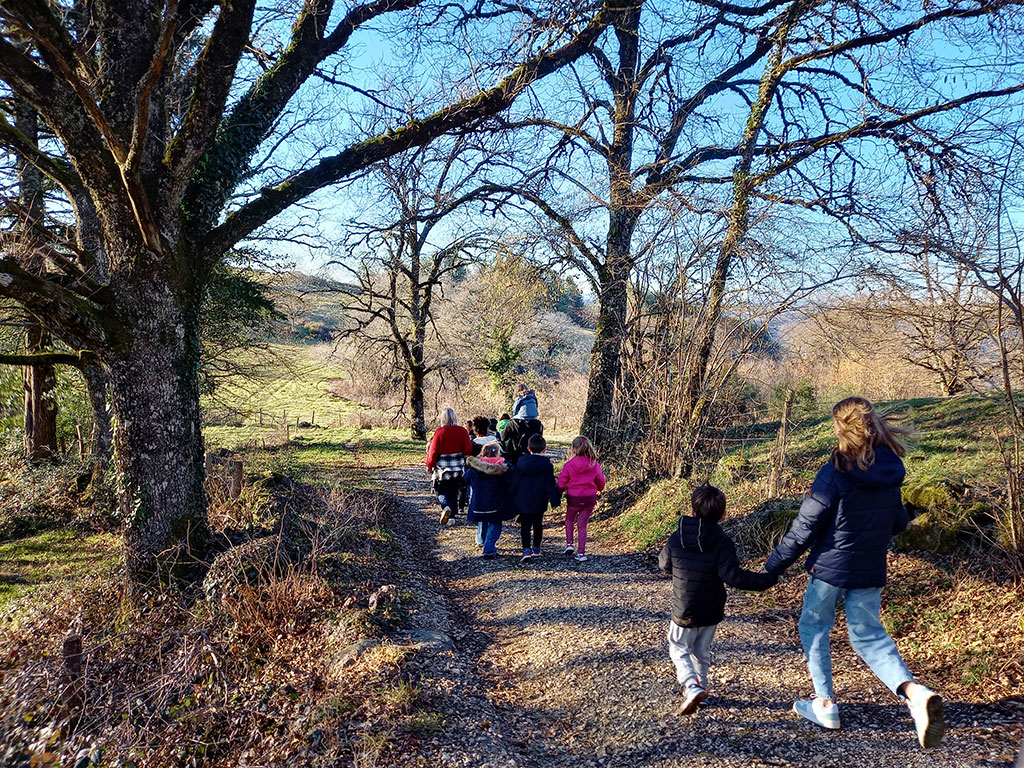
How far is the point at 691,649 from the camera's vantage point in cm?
419

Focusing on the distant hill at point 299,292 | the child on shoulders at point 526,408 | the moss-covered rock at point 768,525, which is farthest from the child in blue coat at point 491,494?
the distant hill at point 299,292

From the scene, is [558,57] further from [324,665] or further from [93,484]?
[93,484]

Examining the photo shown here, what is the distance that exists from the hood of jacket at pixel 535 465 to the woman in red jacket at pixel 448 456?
1802mm

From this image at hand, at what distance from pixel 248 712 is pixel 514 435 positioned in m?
6.05

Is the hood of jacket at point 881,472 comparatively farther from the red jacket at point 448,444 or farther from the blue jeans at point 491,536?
the red jacket at point 448,444

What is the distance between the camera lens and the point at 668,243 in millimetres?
8289

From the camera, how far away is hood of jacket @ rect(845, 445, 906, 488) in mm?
3564

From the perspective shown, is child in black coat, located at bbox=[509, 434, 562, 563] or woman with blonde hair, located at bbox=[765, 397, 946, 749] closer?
woman with blonde hair, located at bbox=[765, 397, 946, 749]

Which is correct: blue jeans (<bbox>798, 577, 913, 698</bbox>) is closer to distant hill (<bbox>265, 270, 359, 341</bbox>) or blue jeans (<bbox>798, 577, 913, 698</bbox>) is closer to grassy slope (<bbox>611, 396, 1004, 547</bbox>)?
grassy slope (<bbox>611, 396, 1004, 547</bbox>)

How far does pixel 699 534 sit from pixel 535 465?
3.59 meters

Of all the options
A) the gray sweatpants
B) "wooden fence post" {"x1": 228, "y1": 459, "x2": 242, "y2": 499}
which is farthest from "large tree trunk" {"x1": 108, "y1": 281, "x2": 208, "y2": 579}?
the gray sweatpants

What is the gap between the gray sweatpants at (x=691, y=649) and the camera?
4.05 m

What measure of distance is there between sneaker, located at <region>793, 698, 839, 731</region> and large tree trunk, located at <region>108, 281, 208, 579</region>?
6.09 meters

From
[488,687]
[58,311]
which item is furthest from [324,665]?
[58,311]
